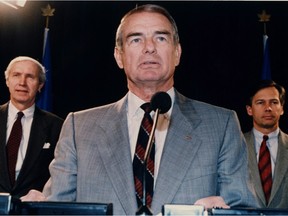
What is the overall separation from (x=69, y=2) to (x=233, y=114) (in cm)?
380

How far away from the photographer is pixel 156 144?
1644mm

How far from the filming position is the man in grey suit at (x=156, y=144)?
1499mm

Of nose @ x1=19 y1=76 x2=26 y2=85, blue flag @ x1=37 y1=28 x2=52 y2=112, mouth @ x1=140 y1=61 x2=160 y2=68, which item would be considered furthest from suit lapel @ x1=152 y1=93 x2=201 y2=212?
blue flag @ x1=37 y1=28 x2=52 y2=112

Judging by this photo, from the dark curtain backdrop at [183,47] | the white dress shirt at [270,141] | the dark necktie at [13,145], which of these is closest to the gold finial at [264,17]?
the dark curtain backdrop at [183,47]

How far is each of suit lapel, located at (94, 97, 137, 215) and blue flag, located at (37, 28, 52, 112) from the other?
9.74 ft

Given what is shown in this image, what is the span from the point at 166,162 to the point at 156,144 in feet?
0.42

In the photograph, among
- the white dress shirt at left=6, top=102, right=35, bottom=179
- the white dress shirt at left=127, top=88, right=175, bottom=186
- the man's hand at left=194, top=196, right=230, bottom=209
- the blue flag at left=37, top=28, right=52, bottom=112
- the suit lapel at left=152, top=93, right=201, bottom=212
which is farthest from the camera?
the blue flag at left=37, top=28, right=52, bottom=112

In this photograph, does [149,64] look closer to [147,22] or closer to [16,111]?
[147,22]

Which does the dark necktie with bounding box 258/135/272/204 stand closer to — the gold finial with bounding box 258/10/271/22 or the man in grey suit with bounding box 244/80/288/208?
the man in grey suit with bounding box 244/80/288/208

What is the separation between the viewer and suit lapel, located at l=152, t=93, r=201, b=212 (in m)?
1.47

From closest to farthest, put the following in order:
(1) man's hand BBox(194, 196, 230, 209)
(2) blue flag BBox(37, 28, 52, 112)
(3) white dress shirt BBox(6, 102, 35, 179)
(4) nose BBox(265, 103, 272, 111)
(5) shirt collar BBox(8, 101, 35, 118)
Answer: (1) man's hand BBox(194, 196, 230, 209) < (3) white dress shirt BBox(6, 102, 35, 179) < (5) shirt collar BBox(8, 101, 35, 118) < (4) nose BBox(265, 103, 272, 111) < (2) blue flag BBox(37, 28, 52, 112)

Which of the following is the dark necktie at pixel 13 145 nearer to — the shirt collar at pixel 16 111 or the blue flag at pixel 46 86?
the shirt collar at pixel 16 111

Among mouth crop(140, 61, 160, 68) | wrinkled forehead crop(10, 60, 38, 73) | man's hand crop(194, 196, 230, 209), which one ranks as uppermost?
wrinkled forehead crop(10, 60, 38, 73)

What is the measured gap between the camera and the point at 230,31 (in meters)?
4.95
